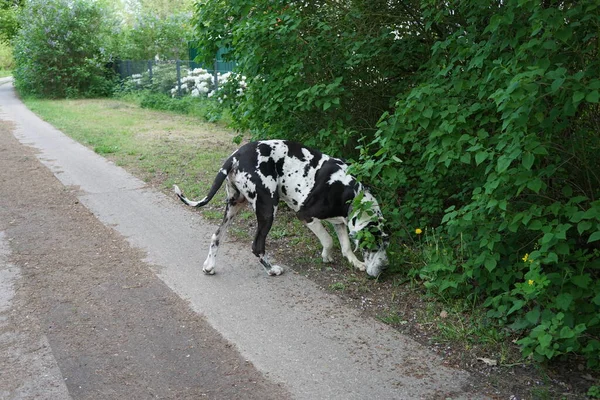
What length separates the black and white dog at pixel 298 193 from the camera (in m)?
6.02

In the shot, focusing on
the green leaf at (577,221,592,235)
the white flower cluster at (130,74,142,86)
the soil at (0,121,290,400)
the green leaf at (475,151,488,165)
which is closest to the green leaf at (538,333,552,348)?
the green leaf at (577,221,592,235)

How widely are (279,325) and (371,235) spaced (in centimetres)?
133

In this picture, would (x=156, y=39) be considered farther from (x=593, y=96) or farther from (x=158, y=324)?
(x=593, y=96)

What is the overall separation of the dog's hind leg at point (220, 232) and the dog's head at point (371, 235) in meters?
1.19

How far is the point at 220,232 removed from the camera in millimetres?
6281

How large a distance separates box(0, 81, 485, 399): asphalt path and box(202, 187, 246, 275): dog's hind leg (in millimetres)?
114

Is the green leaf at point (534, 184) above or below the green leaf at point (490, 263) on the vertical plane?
above

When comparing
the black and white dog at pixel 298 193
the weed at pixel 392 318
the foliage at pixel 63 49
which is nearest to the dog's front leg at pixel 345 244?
the black and white dog at pixel 298 193

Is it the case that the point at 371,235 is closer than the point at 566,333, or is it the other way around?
the point at 566,333

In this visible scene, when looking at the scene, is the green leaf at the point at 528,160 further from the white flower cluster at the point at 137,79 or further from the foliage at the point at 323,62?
the white flower cluster at the point at 137,79

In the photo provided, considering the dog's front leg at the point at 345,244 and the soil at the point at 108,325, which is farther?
the dog's front leg at the point at 345,244

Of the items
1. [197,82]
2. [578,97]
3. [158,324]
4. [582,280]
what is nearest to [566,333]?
[582,280]

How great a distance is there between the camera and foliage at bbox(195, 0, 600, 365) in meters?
4.11

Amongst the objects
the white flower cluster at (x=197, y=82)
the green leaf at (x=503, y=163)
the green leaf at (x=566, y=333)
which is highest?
the green leaf at (x=503, y=163)
